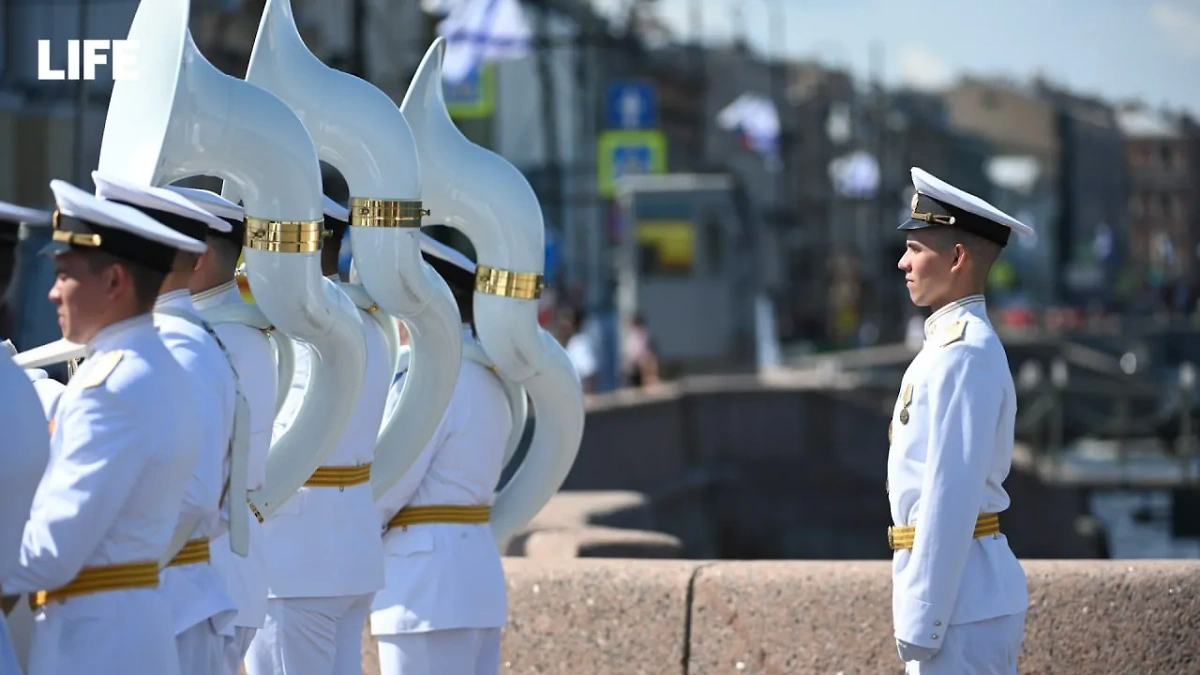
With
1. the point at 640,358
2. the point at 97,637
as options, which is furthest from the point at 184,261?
the point at 640,358

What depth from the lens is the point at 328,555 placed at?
19.6 ft

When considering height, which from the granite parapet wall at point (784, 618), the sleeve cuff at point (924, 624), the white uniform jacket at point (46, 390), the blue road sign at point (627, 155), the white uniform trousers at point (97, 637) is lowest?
the granite parapet wall at point (784, 618)

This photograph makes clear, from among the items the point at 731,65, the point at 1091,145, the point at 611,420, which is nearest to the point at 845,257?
the point at 731,65

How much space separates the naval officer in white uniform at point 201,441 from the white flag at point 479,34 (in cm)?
1983

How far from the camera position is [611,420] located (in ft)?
55.2

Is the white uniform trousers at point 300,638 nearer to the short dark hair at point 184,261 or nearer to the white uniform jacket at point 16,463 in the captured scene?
the short dark hair at point 184,261

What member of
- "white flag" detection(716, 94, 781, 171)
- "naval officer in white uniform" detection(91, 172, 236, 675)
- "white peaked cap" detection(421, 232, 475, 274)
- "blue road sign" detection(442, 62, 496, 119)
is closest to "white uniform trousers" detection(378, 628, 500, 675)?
"white peaked cap" detection(421, 232, 475, 274)

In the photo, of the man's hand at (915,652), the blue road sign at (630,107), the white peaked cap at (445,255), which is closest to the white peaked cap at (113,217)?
the man's hand at (915,652)

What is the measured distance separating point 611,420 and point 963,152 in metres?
101

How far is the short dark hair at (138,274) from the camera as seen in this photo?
4320 mm

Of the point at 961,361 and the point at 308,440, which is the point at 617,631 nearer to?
the point at 308,440

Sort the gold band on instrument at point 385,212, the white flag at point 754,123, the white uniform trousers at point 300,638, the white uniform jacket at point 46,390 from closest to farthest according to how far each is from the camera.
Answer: the white uniform jacket at point 46,390
the white uniform trousers at point 300,638
the gold band on instrument at point 385,212
the white flag at point 754,123

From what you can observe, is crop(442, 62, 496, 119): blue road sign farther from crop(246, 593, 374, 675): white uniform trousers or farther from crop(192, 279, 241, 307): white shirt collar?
crop(192, 279, 241, 307): white shirt collar

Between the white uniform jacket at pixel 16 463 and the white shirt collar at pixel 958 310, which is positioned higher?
the white shirt collar at pixel 958 310
